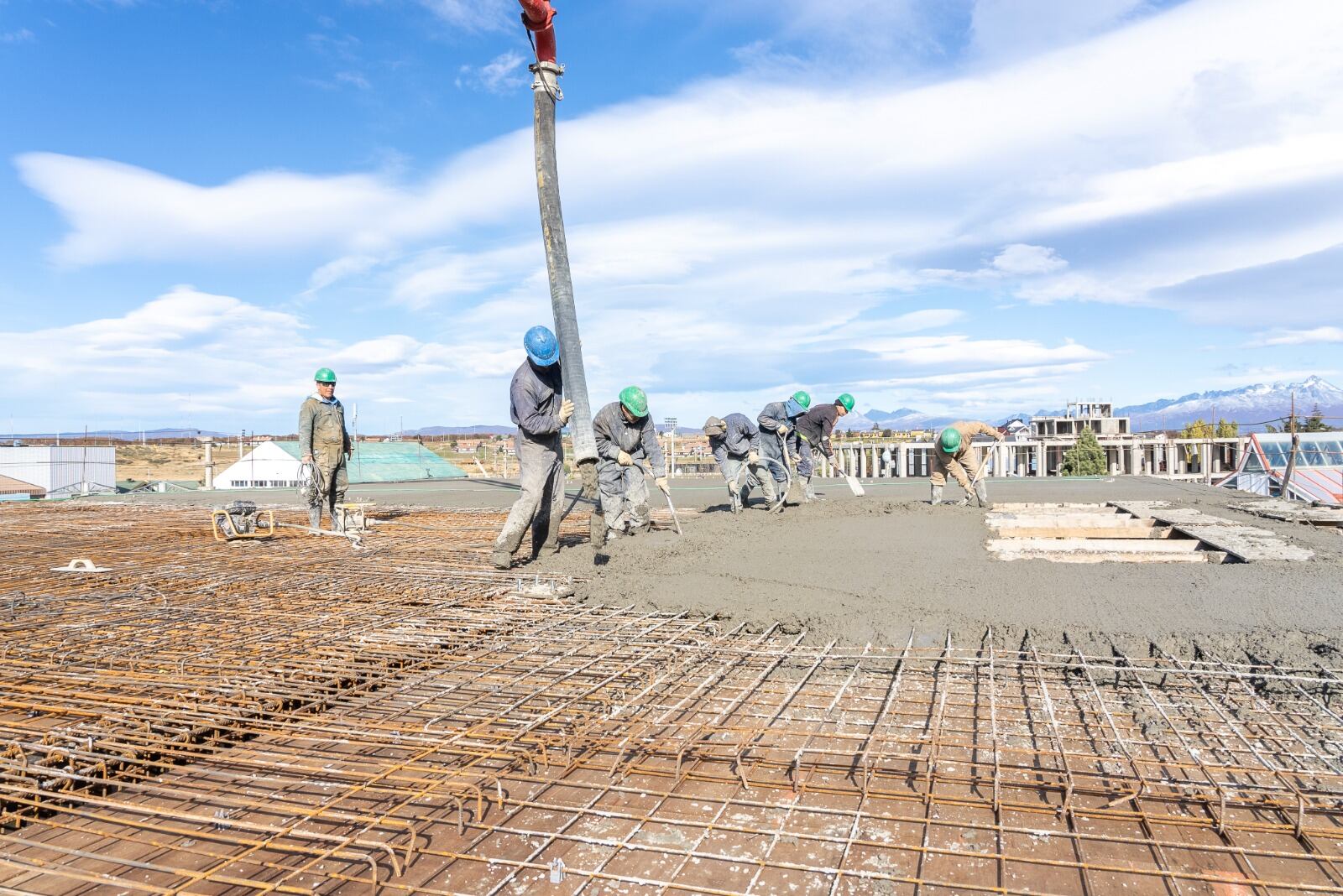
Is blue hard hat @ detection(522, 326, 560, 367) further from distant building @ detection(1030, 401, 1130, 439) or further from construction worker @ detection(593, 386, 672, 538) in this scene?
distant building @ detection(1030, 401, 1130, 439)

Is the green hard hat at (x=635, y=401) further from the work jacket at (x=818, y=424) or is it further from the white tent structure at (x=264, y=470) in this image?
the white tent structure at (x=264, y=470)

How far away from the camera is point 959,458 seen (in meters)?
9.15

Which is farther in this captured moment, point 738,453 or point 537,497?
point 738,453

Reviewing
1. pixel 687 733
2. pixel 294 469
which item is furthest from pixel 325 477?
pixel 294 469

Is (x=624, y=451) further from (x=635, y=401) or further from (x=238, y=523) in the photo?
(x=238, y=523)

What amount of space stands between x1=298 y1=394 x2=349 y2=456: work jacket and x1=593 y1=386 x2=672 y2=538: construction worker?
104 inches

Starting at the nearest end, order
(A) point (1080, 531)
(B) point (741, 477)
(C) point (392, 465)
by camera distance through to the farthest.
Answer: (A) point (1080, 531), (B) point (741, 477), (C) point (392, 465)

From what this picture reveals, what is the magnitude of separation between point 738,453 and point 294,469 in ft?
54.7

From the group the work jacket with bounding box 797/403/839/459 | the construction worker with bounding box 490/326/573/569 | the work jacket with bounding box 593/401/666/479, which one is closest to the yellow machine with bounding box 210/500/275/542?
the construction worker with bounding box 490/326/573/569

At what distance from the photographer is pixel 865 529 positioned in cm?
636

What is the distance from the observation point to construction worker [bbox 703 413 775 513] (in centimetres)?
905

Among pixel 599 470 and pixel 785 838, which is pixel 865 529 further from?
pixel 785 838

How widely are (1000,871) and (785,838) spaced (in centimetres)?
50

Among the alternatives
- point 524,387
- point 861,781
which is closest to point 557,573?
point 524,387
